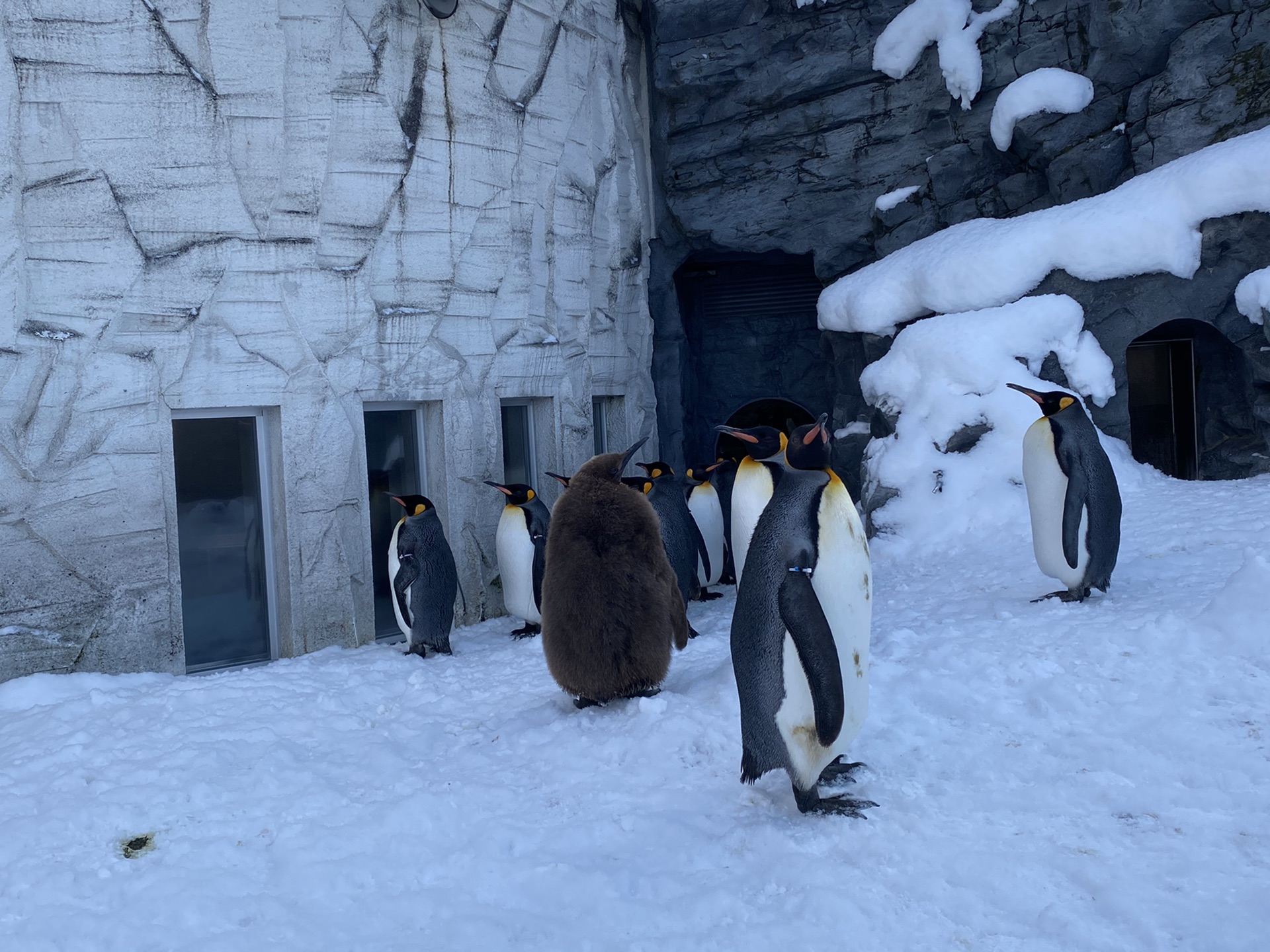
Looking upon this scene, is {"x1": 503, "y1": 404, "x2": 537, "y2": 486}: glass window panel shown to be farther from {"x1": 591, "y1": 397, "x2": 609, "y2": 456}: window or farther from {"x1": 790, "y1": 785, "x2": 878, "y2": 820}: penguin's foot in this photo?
{"x1": 790, "y1": 785, "x2": 878, "y2": 820}: penguin's foot

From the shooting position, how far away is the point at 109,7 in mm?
4332

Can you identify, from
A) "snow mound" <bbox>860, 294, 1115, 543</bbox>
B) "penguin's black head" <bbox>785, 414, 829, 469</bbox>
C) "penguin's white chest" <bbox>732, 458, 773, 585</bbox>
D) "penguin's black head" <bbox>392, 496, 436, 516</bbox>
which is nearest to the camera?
"penguin's black head" <bbox>785, 414, 829, 469</bbox>

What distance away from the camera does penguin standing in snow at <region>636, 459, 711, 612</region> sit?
5.56 m

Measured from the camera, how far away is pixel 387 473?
5613 mm

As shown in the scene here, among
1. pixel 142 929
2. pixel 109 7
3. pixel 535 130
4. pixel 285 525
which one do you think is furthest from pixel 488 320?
pixel 142 929

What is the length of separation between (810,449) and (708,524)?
3862mm

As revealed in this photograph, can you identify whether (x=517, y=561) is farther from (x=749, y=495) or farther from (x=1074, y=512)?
(x=1074, y=512)

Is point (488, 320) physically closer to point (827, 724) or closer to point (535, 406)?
point (535, 406)

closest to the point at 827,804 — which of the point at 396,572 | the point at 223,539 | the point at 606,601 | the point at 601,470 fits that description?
the point at 606,601

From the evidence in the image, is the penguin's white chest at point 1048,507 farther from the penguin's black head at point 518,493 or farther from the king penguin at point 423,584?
the king penguin at point 423,584

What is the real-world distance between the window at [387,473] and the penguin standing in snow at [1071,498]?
3.20 metres

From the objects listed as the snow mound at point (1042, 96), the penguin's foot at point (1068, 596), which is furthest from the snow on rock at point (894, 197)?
the penguin's foot at point (1068, 596)

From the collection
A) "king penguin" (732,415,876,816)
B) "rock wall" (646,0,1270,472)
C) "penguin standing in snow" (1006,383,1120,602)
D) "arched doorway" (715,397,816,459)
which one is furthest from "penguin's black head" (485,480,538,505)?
"arched doorway" (715,397,816,459)

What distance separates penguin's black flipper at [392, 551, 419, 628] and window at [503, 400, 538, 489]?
1.49 m
